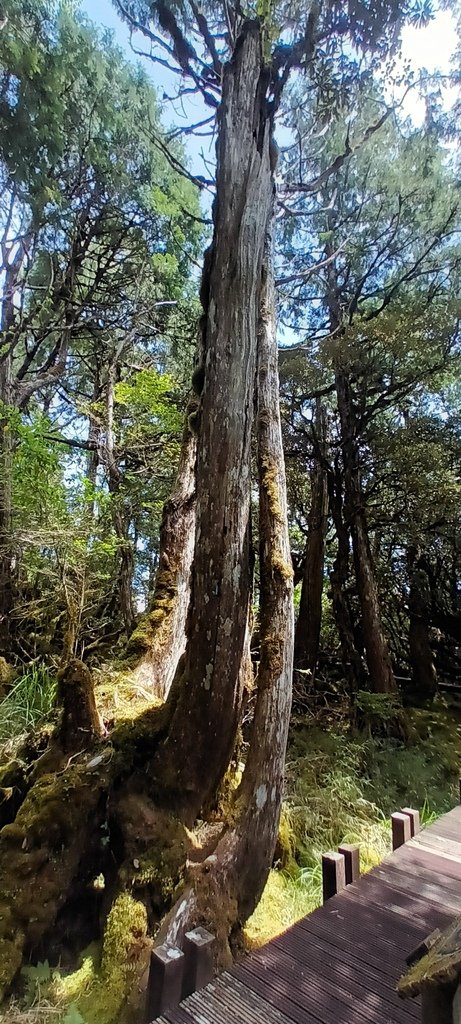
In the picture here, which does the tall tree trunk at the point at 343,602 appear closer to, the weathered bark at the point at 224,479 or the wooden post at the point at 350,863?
the wooden post at the point at 350,863

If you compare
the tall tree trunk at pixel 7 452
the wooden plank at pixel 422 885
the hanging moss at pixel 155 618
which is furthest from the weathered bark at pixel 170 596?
the wooden plank at pixel 422 885

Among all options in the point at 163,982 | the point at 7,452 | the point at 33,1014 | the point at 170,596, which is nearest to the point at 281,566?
the point at 170,596

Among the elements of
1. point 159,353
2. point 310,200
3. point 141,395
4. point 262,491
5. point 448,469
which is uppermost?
point 310,200

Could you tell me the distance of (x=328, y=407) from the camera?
8930mm

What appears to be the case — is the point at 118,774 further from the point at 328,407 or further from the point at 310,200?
the point at 310,200

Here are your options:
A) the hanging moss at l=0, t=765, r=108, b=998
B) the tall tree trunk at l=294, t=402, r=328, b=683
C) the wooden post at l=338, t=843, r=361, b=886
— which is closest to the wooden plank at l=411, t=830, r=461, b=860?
the wooden post at l=338, t=843, r=361, b=886

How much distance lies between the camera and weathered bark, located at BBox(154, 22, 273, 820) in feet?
10.2

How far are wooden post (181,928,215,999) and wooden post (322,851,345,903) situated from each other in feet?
3.17

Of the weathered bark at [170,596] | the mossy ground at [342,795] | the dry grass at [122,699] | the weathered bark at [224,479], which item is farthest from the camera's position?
the weathered bark at [170,596]

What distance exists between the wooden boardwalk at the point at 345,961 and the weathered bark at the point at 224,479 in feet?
3.15

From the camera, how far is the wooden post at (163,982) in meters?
1.92

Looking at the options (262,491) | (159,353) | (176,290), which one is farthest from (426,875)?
(159,353)

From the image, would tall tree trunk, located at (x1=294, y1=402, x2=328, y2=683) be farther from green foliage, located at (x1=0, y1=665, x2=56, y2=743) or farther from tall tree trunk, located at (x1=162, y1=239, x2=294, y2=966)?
tall tree trunk, located at (x1=162, y1=239, x2=294, y2=966)

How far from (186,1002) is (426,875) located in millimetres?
1675
